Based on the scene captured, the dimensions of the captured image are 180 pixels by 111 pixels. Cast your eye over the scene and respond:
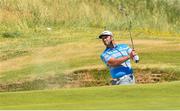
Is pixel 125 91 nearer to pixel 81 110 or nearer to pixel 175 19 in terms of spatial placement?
pixel 81 110

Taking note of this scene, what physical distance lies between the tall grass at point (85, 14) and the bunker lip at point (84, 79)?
666 cm

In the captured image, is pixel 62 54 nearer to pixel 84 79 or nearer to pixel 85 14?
pixel 84 79

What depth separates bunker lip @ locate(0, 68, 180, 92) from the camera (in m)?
15.2

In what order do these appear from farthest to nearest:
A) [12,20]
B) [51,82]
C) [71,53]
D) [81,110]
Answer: [12,20] → [71,53] → [51,82] → [81,110]

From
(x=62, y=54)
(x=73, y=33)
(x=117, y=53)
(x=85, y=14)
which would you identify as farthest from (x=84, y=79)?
(x=85, y=14)

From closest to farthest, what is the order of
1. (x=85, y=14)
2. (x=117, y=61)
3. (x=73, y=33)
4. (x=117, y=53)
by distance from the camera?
1. (x=117, y=61)
2. (x=117, y=53)
3. (x=73, y=33)
4. (x=85, y=14)

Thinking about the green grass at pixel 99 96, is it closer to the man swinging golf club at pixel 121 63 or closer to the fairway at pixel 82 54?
the fairway at pixel 82 54

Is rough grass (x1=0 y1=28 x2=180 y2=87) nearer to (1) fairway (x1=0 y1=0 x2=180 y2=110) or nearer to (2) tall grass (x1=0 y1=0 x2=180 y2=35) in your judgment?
(1) fairway (x1=0 y1=0 x2=180 y2=110)

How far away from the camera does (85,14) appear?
23625 millimetres

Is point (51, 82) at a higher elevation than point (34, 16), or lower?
lower

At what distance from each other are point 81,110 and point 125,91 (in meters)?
2.16

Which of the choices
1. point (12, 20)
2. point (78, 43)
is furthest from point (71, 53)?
point (12, 20)

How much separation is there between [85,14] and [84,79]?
841cm

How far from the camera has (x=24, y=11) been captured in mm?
23500
